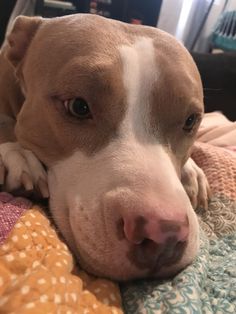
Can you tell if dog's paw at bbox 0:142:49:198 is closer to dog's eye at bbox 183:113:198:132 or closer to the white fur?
the white fur

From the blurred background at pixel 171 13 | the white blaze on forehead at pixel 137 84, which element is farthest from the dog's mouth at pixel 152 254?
the blurred background at pixel 171 13

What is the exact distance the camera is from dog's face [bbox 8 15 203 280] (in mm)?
931

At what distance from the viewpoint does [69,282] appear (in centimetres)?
82

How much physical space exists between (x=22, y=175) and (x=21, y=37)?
0.58 metres

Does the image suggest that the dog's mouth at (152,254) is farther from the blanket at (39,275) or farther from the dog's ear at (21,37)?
the dog's ear at (21,37)

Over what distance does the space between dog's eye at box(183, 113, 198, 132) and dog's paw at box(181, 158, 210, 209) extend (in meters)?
0.16

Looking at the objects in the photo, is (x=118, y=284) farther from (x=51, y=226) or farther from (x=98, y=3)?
(x=98, y=3)

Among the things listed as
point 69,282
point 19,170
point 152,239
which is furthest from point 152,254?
point 19,170

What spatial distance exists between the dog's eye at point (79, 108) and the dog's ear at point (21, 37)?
17.0 inches

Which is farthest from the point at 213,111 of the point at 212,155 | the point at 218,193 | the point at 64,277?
the point at 64,277

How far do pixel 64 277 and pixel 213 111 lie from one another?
77.8 inches

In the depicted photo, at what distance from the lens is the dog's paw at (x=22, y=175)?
116 cm

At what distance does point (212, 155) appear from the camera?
5.29 feet

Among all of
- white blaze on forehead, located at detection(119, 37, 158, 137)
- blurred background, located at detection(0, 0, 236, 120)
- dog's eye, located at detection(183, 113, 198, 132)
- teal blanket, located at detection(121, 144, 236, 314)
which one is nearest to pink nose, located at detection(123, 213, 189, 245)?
teal blanket, located at detection(121, 144, 236, 314)
